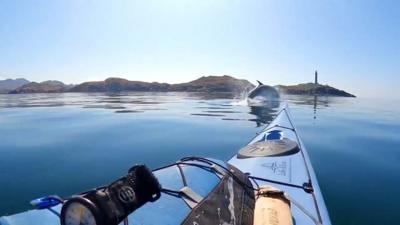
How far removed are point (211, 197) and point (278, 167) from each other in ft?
8.83

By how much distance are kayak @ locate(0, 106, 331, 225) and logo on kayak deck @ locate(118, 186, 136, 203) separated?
0.47 meters

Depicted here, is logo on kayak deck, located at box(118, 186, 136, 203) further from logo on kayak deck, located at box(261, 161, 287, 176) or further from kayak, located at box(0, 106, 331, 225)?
logo on kayak deck, located at box(261, 161, 287, 176)

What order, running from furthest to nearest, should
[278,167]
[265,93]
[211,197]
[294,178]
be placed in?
[265,93] < [278,167] < [294,178] < [211,197]

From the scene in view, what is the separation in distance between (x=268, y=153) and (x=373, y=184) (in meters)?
2.62

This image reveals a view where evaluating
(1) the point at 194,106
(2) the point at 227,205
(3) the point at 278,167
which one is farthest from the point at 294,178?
(1) the point at 194,106

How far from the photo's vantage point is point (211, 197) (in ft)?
9.28

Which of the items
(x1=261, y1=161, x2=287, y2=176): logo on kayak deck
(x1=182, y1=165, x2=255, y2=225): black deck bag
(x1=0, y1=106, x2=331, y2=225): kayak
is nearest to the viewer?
(x1=0, y1=106, x2=331, y2=225): kayak

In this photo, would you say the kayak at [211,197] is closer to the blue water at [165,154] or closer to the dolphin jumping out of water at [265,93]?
the blue water at [165,154]

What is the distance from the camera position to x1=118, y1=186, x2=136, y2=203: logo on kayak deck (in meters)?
1.67

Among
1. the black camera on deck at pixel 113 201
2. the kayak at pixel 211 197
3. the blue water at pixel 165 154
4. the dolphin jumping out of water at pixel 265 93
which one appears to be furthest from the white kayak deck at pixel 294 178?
the dolphin jumping out of water at pixel 265 93

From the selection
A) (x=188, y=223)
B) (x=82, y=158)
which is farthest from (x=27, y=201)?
(x=188, y=223)

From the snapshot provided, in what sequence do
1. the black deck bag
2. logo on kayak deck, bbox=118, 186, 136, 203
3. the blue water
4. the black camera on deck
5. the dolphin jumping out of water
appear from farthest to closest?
the dolphin jumping out of water
the blue water
the black deck bag
logo on kayak deck, bbox=118, 186, 136, 203
the black camera on deck

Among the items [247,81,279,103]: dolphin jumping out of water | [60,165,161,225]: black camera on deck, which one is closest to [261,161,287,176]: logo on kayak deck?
[60,165,161,225]: black camera on deck

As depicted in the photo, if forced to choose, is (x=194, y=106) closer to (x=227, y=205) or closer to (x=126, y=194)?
(x=227, y=205)
